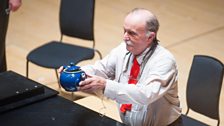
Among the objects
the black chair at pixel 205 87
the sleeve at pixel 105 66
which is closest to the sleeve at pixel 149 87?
the sleeve at pixel 105 66

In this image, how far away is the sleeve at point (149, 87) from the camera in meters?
2.76

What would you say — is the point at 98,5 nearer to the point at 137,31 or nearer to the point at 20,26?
the point at 20,26

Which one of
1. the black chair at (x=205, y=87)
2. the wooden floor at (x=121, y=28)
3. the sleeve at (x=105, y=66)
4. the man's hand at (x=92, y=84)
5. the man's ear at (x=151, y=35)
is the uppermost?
the man's ear at (x=151, y=35)

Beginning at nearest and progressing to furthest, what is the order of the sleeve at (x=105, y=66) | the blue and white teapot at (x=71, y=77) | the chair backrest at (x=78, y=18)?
the blue and white teapot at (x=71, y=77) < the sleeve at (x=105, y=66) < the chair backrest at (x=78, y=18)

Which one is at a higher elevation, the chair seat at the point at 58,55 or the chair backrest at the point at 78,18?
the chair backrest at the point at 78,18

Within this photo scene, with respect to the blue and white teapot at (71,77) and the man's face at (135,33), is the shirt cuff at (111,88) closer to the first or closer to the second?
the blue and white teapot at (71,77)

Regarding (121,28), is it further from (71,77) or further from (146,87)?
(71,77)

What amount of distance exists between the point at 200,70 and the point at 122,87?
98 centimetres

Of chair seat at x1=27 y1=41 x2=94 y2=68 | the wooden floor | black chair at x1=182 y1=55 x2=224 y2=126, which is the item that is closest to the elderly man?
black chair at x1=182 y1=55 x2=224 y2=126

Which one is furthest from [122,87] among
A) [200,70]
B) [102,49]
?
[102,49]

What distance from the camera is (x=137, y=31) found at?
9.25 ft

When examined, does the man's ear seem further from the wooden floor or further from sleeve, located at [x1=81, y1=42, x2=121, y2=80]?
the wooden floor

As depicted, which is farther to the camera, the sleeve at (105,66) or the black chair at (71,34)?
the black chair at (71,34)

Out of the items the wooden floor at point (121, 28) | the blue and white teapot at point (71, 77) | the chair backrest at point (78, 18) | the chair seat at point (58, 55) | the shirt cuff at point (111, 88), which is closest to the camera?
the blue and white teapot at point (71, 77)
